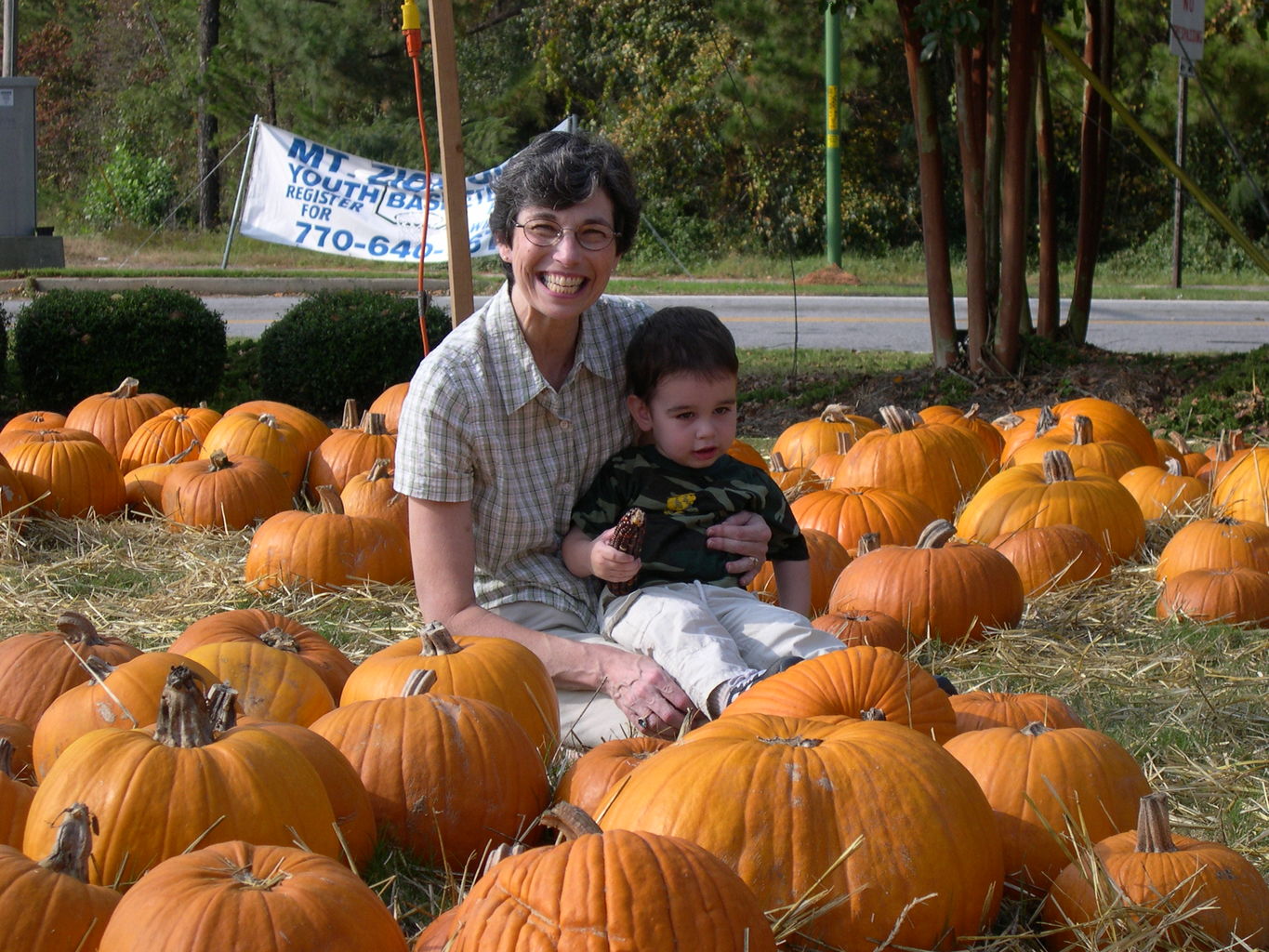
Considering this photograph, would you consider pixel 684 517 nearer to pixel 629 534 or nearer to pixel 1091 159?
pixel 629 534

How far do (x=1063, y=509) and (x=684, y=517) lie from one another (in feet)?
6.46

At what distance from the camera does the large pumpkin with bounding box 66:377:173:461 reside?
6297 mm

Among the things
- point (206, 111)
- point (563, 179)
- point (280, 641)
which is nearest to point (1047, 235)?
point (563, 179)

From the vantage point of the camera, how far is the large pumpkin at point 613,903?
161 centimetres

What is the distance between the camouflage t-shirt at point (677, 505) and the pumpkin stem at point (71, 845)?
1610 mm

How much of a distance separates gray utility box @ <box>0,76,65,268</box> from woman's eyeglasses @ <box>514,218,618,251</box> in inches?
532

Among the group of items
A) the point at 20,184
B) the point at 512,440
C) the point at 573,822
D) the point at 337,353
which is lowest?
the point at 573,822

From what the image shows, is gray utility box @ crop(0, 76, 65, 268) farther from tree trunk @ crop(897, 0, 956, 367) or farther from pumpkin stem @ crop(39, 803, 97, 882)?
pumpkin stem @ crop(39, 803, 97, 882)

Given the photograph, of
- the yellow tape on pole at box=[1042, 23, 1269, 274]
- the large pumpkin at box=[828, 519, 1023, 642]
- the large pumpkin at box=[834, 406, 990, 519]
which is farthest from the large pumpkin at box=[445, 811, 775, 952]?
the yellow tape on pole at box=[1042, 23, 1269, 274]

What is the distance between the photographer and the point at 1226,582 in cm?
400

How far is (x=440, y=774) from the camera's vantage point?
Result: 7.67 ft

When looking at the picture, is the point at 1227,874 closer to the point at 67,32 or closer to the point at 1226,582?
the point at 1226,582

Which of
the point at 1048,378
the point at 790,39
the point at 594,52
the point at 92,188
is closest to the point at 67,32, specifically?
the point at 92,188

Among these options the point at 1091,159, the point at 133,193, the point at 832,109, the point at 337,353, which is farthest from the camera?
the point at 133,193
